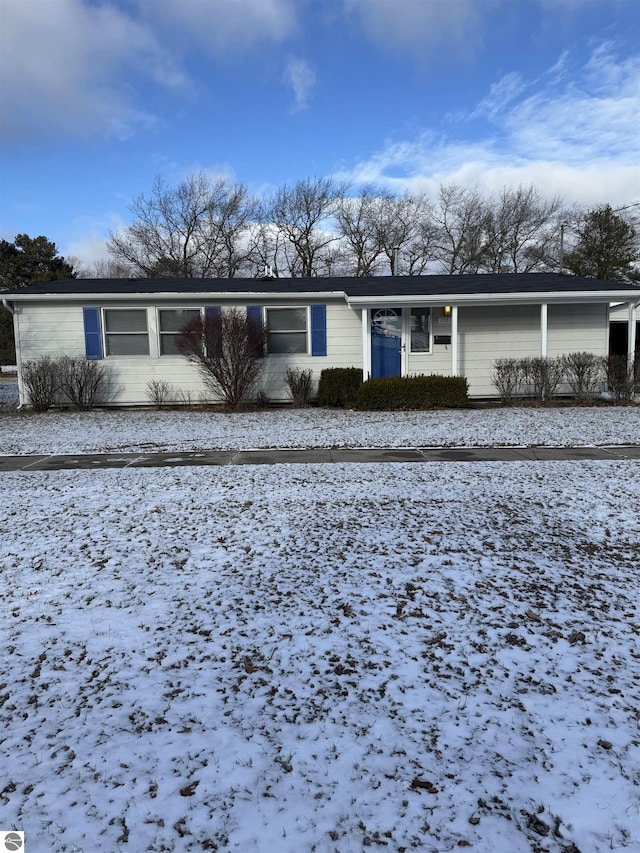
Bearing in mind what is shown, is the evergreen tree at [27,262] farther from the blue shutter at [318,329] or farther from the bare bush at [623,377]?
the bare bush at [623,377]

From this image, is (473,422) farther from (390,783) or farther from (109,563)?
(390,783)

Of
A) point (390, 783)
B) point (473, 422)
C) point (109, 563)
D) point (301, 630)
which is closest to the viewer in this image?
point (390, 783)

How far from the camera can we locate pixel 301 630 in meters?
2.69

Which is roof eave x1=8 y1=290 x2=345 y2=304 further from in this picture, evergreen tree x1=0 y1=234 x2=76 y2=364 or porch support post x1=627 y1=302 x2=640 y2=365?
evergreen tree x1=0 y1=234 x2=76 y2=364

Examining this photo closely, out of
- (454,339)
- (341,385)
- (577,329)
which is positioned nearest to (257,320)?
(341,385)

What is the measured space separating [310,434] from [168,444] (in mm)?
2126

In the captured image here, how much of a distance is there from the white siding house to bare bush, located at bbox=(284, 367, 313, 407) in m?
0.51

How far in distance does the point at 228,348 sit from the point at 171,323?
2317 mm

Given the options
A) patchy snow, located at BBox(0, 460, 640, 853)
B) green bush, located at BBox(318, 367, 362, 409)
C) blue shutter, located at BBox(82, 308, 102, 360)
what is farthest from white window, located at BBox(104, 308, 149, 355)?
patchy snow, located at BBox(0, 460, 640, 853)

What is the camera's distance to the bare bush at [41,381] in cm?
1173

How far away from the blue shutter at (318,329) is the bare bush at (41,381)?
5.70 meters

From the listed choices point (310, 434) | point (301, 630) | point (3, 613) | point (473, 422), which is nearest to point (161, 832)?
point (301, 630)

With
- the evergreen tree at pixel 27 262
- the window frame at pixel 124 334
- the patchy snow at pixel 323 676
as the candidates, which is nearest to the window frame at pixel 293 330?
the window frame at pixel 124 334

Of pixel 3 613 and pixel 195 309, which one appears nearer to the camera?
pixel 3 613
